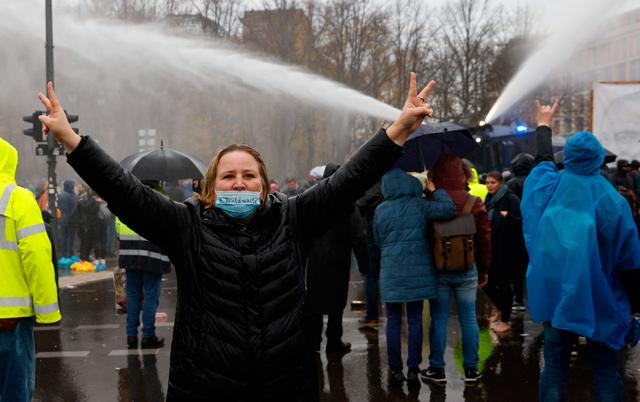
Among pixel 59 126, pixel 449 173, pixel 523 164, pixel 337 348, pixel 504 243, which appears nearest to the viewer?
pixel 59 126

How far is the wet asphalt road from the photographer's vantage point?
576 centimetres

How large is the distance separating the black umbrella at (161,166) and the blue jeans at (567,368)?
14.2 ft

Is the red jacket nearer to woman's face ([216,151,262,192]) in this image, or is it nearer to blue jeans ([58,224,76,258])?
woman's face ([216,151,262,192])

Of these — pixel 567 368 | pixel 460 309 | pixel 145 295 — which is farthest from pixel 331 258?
pixel 567 368

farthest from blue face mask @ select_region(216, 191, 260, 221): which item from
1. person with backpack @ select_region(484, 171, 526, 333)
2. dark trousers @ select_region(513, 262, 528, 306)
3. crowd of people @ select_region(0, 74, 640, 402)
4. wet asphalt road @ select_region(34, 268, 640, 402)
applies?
dark trousers @ select_region(513, 262, 528, 306)

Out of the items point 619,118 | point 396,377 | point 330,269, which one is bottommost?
point 396,377

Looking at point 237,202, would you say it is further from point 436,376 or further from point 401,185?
point 436,376

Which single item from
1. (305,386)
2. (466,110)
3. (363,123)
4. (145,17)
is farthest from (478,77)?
(305,386)

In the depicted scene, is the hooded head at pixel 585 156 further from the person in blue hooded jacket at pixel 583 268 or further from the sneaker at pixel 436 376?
the sneaker at pixel 436 376

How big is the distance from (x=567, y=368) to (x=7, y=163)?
3.40 m

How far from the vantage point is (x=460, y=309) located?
5.80m

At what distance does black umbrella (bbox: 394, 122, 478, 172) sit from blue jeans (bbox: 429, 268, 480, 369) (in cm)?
94

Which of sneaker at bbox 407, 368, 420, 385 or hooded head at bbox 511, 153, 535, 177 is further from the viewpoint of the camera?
hooded head at bbox 511, 153, 535, 177

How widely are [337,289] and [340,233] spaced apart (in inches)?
21.3
